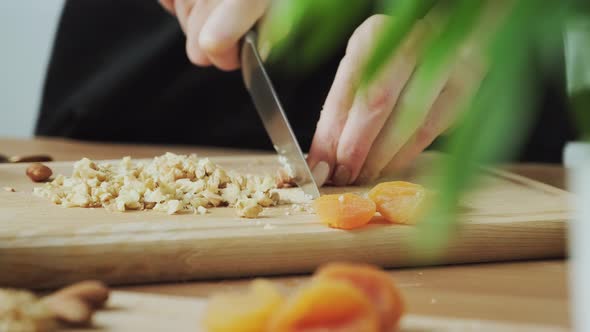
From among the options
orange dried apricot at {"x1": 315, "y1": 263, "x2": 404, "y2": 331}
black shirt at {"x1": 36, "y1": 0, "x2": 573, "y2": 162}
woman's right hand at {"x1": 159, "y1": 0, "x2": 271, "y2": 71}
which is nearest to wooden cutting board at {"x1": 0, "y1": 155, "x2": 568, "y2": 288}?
orange dried apricot at {"x1": 315, "y1": 263, "x2": 404, "y2": 331}

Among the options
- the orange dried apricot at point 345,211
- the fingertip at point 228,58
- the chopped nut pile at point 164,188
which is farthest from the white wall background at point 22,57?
the orange dried apricot at point 345,211

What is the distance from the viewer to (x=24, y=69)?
3.17m

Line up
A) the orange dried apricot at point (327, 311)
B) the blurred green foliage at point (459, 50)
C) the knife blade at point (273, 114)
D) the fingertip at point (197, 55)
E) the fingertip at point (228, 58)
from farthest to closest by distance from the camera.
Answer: the fingertip at point (197, 55)
the fingertip at point (228, 58)
the knife blade at point (273, 114)
the orange dried apricot at point (327, 311)
the blurred green foliage at point (459, 50)

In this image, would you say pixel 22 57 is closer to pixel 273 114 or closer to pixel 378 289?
pixel 273 114

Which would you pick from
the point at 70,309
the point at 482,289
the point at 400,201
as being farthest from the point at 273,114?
the point at 70,309

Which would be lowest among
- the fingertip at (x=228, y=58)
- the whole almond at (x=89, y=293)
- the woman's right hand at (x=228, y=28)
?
the whole almond at (x=89, y=293)

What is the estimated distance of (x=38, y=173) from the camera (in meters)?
1.18

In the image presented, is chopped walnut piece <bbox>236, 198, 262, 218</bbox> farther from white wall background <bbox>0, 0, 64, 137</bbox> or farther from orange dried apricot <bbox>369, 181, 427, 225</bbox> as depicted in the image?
white wall background <bbox>0, 0, 64, 137</bbox>

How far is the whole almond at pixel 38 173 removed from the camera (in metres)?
1.18

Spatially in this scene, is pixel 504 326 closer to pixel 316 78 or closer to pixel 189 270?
pixel 189 270

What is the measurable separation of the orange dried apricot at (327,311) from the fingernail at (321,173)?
2.22 ft

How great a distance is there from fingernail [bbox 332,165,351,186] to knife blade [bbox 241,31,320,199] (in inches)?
2.9

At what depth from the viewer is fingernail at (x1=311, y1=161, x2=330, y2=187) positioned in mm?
1162

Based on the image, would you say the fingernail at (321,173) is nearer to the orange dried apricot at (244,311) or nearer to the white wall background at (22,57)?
the orange dried apricot at (244,311)
